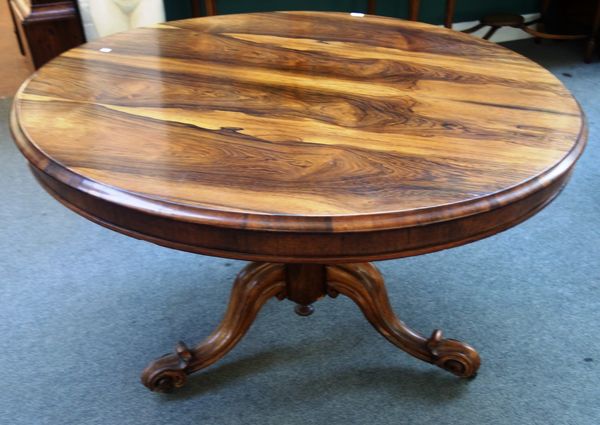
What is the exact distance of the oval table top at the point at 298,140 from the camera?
2.27ft

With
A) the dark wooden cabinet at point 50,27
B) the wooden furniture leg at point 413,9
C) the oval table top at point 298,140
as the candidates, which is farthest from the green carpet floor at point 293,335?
the wooden furniture leg at point 413,9

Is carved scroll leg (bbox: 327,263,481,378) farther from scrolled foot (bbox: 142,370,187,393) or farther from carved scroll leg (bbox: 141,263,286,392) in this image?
scrolled foot (bbox: 142,370,187,393)

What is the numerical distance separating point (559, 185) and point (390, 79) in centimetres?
39

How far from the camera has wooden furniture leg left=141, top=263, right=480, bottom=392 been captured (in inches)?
43.4

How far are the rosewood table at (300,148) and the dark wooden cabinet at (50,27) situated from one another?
40.6 inches

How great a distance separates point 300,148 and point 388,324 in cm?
50

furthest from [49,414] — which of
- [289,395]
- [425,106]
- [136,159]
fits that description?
[425,106]

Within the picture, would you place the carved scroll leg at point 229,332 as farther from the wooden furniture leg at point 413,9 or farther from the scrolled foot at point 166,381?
the wooden furniture leg at point 413,9

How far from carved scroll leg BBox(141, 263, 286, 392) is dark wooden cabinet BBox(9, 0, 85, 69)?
150cm

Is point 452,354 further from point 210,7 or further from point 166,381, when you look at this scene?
point 210,7

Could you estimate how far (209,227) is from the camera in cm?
68

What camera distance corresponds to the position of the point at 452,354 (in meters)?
1.15

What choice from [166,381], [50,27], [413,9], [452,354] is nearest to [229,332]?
[166,381]

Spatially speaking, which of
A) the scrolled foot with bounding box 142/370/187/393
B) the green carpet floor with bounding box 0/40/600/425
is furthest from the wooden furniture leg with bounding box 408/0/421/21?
the scrolled foot with bounding box 142/370/187/393
